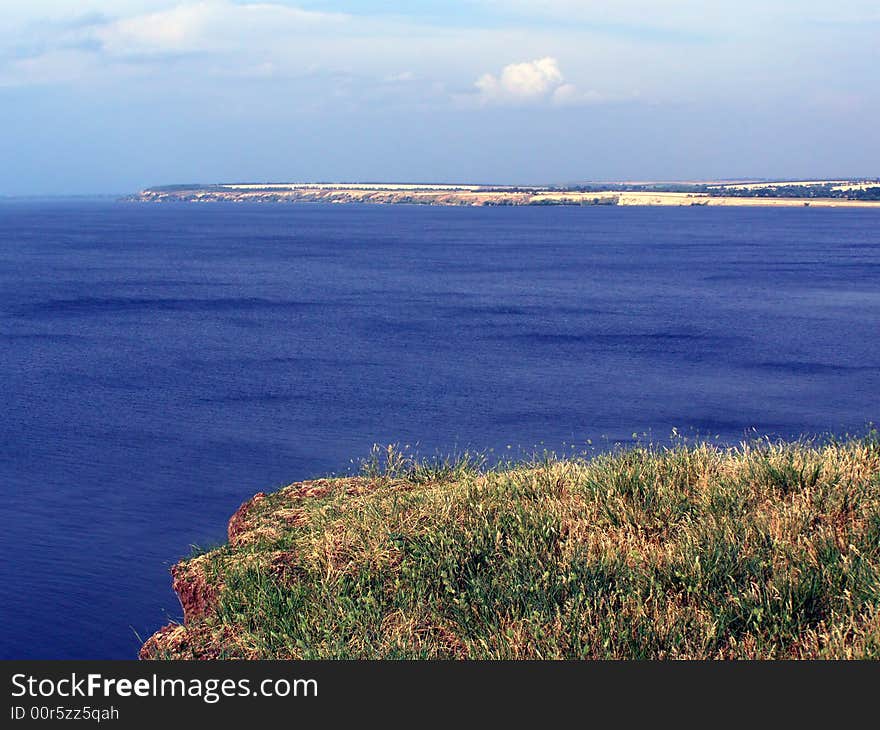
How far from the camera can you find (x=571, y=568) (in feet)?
31.7

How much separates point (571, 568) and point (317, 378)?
86.6ft

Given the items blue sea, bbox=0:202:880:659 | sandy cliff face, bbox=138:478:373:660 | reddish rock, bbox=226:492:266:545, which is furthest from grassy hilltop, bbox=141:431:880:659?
blue sea, bbox=0:202:880:659

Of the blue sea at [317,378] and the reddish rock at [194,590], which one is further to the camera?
the blue sea at [317,378]

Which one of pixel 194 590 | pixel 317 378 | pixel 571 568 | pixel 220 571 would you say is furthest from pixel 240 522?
pixel 317 378

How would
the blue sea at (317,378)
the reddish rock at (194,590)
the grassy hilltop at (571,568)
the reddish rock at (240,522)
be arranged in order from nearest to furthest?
the grassy hilltop at (571,568) → the reddish rock at (194,590) → the reddish rock at (240,522) → the blue sea at (317,378)

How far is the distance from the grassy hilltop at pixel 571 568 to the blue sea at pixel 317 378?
156 inches

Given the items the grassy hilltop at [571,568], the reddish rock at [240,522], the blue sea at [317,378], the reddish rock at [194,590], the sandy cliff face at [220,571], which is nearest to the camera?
the grassy hilltop at [571,568]

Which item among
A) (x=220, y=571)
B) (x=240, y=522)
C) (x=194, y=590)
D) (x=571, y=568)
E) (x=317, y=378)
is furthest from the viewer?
(x=317, y=378)

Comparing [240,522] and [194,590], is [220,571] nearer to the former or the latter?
[194,590]

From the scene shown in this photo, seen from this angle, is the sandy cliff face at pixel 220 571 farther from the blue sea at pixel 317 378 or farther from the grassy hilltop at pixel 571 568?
the blue sea at pixel 317 378

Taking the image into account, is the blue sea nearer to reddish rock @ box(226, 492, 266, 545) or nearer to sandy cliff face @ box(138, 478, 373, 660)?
reddish rock @ box(226, 492, 266, 545)

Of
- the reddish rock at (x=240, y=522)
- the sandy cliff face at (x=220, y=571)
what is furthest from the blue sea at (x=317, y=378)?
the sandy cliff face at (x=220, y=571)

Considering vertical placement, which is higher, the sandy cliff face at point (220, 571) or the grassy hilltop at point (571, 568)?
the grassy hilltop at point (571, 568)

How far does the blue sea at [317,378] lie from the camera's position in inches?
773
